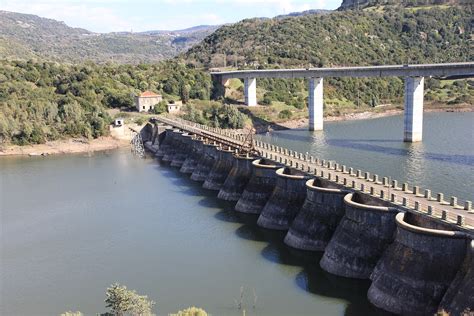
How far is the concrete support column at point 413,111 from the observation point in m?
87.2

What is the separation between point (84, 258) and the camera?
42656 mm

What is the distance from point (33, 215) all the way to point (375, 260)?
120 ft

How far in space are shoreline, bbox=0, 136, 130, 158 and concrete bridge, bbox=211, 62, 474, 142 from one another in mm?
36587

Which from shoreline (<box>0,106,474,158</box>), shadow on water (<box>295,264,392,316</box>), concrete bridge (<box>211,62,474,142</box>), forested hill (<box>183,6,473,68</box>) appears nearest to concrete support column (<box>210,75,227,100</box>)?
concrete bridge (<box>211,62,474,142</box>)

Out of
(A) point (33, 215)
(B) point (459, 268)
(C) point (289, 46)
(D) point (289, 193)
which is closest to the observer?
(B) point (459, 268)

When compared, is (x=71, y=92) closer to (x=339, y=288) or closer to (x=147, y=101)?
(x=147, y=101)

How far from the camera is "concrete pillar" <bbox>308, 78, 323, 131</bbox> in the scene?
108375mm

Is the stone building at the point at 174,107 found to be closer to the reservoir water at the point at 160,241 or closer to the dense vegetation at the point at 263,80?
the dense vegetation at the point at 263,80

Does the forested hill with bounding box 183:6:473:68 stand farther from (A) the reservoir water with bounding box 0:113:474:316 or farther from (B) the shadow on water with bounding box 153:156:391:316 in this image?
(B) the shadow on water with bounding box 153:156:391:316

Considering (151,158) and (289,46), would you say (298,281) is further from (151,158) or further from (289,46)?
(289,46)

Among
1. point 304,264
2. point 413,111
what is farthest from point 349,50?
point 304,264

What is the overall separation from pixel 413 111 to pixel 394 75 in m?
10.7

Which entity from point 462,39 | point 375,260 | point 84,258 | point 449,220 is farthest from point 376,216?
point 462,39

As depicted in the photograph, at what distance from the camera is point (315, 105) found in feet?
356
